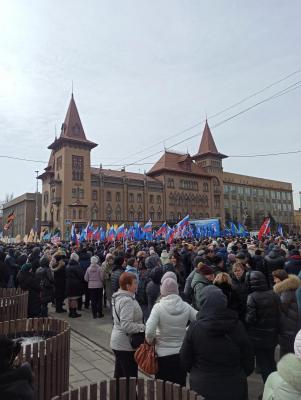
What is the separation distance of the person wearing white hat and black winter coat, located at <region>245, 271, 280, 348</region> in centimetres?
250

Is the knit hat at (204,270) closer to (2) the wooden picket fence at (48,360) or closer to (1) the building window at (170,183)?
(2) the wooden picket fence at (48,360)

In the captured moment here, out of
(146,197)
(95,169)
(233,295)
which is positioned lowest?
(233,295)

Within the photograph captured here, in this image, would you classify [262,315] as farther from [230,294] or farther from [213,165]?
[213,165]

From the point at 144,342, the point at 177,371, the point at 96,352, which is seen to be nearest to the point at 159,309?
the point at 144,342

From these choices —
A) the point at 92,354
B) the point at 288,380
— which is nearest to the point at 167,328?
the point at 288,380

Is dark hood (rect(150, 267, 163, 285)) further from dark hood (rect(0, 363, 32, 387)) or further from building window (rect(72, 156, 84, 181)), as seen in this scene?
building window (rect(72, 156, 84, 181))

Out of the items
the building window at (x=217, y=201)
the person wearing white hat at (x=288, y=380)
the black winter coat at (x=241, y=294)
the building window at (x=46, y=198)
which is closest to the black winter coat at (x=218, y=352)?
the person wearing white hat at (x=288, y=380)

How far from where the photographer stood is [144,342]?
4043 millimetres

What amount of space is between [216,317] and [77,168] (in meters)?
57.3

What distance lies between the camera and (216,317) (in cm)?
303

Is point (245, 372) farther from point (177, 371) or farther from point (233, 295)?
point (233, 295)

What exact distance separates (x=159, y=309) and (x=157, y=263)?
4.52 metres

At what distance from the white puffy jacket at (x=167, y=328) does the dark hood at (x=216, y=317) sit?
86 centimetres

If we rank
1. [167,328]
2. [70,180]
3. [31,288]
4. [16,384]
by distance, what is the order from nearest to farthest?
1. [16,384]
2. [167,328]
3. [31,288]
4. [70,180]
